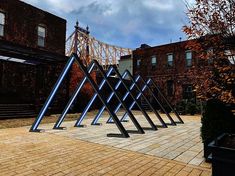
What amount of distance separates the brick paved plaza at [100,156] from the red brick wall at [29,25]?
611 inches

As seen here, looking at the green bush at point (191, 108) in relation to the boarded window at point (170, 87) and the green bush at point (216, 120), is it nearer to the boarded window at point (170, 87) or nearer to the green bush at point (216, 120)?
the boarded window at point (170, 87)

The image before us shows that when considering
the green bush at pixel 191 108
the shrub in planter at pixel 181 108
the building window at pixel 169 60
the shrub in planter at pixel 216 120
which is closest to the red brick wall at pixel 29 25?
the building window at pixel 169 60

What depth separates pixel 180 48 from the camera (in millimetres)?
28672

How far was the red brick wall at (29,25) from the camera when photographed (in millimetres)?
20641

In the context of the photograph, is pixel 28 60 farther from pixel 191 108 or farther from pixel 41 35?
pixel 191 108

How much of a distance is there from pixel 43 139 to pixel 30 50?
1090 cm

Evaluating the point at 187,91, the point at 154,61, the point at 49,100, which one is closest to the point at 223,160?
the point at 49,100

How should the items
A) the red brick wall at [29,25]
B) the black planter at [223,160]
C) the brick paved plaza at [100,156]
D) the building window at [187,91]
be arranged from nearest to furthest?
the black planter at [223,160], the brick paved plaza at [100,156], the red brick wall at [29,25], the building window at [187,91]

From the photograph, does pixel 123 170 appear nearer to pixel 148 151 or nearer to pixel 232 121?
pixel 148 151

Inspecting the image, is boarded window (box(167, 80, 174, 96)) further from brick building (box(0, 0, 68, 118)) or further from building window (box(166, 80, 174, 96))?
brick building (box(0, 0, 68, 118))

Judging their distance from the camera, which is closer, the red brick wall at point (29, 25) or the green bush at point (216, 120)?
the green bush at point (216, 120)

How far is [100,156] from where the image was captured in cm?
589

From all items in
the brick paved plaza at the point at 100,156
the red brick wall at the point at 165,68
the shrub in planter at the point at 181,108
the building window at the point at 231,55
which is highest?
the red brick wall at the point at 165,68

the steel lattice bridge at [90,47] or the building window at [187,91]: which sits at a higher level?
the steel lattice bridge at [90,47]
